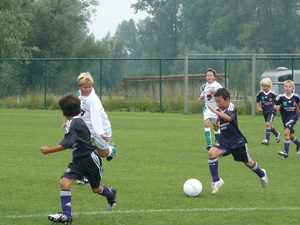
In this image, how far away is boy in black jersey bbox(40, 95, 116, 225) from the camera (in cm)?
722

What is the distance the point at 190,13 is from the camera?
88250mm

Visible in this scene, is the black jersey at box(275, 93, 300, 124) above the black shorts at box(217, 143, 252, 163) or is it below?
above

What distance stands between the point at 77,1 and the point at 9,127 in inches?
1378

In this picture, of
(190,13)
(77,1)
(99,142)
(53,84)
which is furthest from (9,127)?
(190,13)

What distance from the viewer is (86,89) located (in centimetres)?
980

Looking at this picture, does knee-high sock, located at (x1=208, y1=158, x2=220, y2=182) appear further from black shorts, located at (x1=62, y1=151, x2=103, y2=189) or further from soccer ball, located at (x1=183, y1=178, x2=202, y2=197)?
black shorts, located at (x1=62, y1=151, x2=103, y2=189)

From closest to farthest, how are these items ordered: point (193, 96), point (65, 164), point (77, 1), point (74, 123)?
1. point (74, 123)
2. point (65, 164)
3. point (193, 96)
4. point (77, 1)

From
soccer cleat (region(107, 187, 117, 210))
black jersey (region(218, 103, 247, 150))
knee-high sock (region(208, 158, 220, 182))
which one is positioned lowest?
soccer cleat (region(107, 187, 117, 210))

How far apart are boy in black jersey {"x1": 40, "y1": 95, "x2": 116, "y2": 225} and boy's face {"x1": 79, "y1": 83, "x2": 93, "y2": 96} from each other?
2309 millimetres

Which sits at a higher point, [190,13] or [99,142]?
[190,13]

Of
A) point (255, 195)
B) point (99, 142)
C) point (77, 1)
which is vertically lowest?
point (255, 195)

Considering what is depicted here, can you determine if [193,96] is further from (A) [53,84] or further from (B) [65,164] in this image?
(B) [65,164]

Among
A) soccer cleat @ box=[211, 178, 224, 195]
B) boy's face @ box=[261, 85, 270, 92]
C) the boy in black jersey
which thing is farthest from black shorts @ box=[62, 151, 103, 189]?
boy's face @ box=[261, 85, 270, 92]

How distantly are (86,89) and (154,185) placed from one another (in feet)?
5.78
